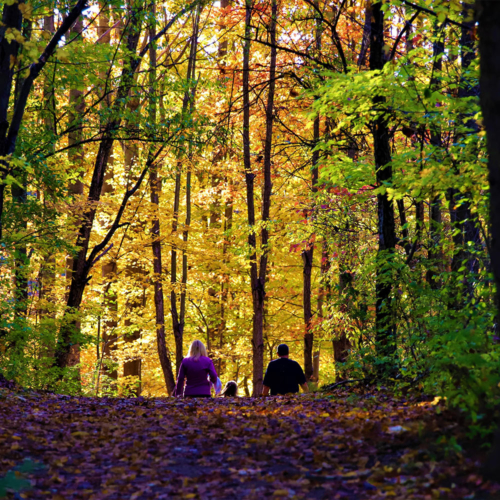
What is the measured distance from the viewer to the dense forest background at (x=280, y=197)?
6656 millimetres

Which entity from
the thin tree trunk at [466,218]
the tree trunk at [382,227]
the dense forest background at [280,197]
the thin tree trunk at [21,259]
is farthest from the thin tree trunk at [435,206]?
the thin tree trunk at [21,259]

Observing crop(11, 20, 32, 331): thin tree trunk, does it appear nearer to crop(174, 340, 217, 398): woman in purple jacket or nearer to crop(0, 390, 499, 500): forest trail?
crop(174, 340, 217, 398): woman in purple jacket

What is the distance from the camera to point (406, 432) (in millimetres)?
4922

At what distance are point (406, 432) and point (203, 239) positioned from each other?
55.4 feet

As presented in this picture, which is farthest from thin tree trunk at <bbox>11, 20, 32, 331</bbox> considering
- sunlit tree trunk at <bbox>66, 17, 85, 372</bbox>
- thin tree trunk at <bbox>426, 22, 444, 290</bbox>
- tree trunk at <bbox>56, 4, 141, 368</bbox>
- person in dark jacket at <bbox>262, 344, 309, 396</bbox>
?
thin tree trunk at <bbox>426, 22, 444, 290</bbox>

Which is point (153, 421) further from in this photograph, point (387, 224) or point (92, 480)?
point (387, 224)

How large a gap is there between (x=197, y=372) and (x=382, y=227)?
14.9 ft

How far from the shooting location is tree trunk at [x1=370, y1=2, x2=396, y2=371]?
7930 mm

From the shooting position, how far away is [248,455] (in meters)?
5.13

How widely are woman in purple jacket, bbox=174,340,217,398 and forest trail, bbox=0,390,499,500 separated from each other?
9.94 ft

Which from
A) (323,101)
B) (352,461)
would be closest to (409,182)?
(323,101)

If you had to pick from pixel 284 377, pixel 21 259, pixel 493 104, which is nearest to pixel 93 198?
pixel 21 259

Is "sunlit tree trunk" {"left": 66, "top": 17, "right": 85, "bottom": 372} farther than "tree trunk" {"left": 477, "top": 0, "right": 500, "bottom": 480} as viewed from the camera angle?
Yes

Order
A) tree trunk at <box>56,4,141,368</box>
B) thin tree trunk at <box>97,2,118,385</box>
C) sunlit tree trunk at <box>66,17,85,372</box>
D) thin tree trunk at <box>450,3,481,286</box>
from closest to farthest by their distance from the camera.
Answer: thin tree trunk at <box>450,3,481,286</box> → tree trunk at <box>56,4,141,368</box> → sunlit tree trunk at <box>66,17,85,372</box> → thin tree trunk at <box>97,2,118,385</box>
